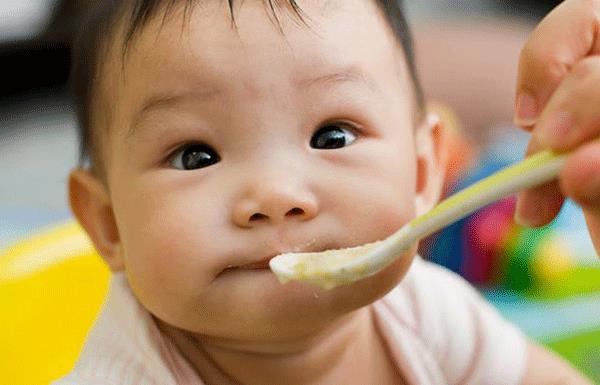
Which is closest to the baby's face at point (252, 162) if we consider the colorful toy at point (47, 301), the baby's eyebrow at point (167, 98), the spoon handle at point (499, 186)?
the baby's eyebrow at point (167, 98)

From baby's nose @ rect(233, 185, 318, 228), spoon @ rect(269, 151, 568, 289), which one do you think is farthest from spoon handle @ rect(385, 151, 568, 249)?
baby's nose @ rect(233, 185, 318, 228)

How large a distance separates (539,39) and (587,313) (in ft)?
2.00

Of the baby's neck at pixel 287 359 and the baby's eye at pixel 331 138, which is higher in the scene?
the baby's eye at pixel 331 138

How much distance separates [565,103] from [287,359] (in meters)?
0.31

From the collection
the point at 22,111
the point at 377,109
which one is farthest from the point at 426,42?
the point at 377,109

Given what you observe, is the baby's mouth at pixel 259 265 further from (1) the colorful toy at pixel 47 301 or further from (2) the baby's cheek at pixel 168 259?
(1) the colorful toy at pixel 47 301

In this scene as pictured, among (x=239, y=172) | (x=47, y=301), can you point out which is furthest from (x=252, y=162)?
(x=47, y=301)

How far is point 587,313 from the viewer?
108 cm

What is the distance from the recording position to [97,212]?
2.44ft

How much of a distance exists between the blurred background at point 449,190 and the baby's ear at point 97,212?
144 millimetres

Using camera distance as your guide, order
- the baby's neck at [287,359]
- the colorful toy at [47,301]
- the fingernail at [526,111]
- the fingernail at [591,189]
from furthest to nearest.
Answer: the colorful toy at [47,301]
the baby's neck at [287,359]
the fingernail at [526,111]
the fingernail at [591,189]

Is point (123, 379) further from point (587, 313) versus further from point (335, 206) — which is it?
point (587, 313)

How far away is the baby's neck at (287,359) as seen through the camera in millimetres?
691

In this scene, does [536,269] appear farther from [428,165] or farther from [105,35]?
[105,35]
